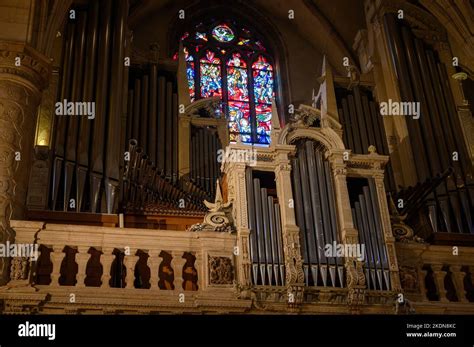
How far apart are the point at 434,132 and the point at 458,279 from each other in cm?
457

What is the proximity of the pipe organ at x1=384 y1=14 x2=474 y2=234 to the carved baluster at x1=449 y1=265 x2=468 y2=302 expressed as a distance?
1.94m

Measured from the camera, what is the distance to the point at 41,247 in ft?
31.7

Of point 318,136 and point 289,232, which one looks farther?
point 318,136

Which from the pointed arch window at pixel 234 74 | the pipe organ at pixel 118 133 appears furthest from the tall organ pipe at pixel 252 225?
the pointed arch window at pixel 234 74

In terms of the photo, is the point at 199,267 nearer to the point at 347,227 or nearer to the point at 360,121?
the point at 347,227

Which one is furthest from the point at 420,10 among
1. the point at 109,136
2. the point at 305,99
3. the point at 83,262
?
the point at 83,262

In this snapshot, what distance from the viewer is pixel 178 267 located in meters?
9.81

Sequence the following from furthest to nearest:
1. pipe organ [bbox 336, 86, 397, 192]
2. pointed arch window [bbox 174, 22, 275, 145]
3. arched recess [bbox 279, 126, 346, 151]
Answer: pointed arch window [bbox 174, 22, 275, 145]
pipe organ [bbox 336, 86, 397, 192]
arched recess [bbox 279, 126, 346, 151]

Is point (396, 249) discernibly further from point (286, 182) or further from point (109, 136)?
point (109, 136)

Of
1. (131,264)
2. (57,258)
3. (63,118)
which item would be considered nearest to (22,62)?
(63,118)

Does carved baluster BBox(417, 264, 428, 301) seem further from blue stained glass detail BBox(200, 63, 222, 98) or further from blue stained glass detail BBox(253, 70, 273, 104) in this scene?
blue stained glass detail BBox(200, 63, 222, 98)

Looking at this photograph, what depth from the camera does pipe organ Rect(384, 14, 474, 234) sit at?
13070 mm

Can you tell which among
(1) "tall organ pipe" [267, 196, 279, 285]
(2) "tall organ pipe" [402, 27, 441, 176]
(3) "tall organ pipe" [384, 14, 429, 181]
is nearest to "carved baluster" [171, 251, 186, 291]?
(1) "tall organ pipe" [267, 196, 279, 285]
